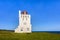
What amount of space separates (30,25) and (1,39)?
75.6 ft

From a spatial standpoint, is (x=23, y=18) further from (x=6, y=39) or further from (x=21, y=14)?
(x=6, y=39)

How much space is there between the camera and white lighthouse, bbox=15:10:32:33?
169 feet

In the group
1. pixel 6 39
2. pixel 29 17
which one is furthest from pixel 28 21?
pixel 6 39

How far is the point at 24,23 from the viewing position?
53.3 m

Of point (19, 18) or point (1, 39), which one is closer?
point (1, 39)

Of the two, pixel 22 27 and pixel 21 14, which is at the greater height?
pixel 21 14

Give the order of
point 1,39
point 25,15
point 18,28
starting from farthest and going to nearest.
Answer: point 25,15
point 18,28
point 1,39

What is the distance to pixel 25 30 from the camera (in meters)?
52.2

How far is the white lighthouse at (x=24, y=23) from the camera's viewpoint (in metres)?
51.4

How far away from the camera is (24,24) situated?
53156 mm

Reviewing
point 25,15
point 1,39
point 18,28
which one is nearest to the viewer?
point 1,39

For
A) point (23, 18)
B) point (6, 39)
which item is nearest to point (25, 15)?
point (23, 18)

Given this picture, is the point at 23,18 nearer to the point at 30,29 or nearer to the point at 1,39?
the point at 30,29

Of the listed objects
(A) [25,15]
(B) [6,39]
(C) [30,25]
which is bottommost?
(B) [6,39]
